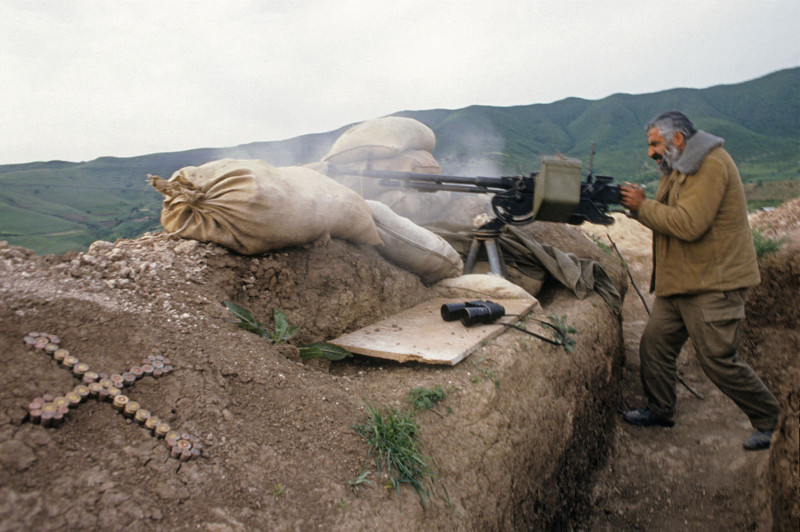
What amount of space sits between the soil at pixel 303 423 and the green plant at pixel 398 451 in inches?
1.5

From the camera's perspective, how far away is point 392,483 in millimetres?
1668

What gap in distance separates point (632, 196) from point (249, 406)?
8.80 ft

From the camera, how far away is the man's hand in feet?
10.2

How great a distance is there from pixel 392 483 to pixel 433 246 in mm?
2083

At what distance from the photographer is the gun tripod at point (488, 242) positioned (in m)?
4.41

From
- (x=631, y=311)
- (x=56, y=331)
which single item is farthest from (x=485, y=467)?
(x=631, y=311)

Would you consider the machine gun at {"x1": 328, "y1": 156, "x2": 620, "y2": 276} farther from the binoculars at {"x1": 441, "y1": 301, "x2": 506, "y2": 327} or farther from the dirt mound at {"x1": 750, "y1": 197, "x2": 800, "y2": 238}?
the dirt mound at {"x1": 750, "y1": 197, "x2": 800, "y2": 238}

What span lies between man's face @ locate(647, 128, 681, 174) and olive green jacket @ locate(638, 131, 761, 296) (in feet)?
0.28

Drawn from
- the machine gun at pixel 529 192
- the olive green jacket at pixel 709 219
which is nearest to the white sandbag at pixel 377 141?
the machine gun at pixel 529 192

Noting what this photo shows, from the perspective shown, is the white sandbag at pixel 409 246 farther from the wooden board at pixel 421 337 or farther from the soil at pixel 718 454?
the soil at pixel 718 454

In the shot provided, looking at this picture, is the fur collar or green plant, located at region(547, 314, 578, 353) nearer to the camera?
the fur collar

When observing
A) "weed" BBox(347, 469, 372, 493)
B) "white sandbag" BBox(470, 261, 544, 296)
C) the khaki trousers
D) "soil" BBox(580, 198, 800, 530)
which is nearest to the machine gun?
"white sandbag" BBox(470, 261, 544, 296)

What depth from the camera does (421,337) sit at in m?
2.69

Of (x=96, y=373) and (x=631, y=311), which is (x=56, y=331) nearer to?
(x=96, y=373)
